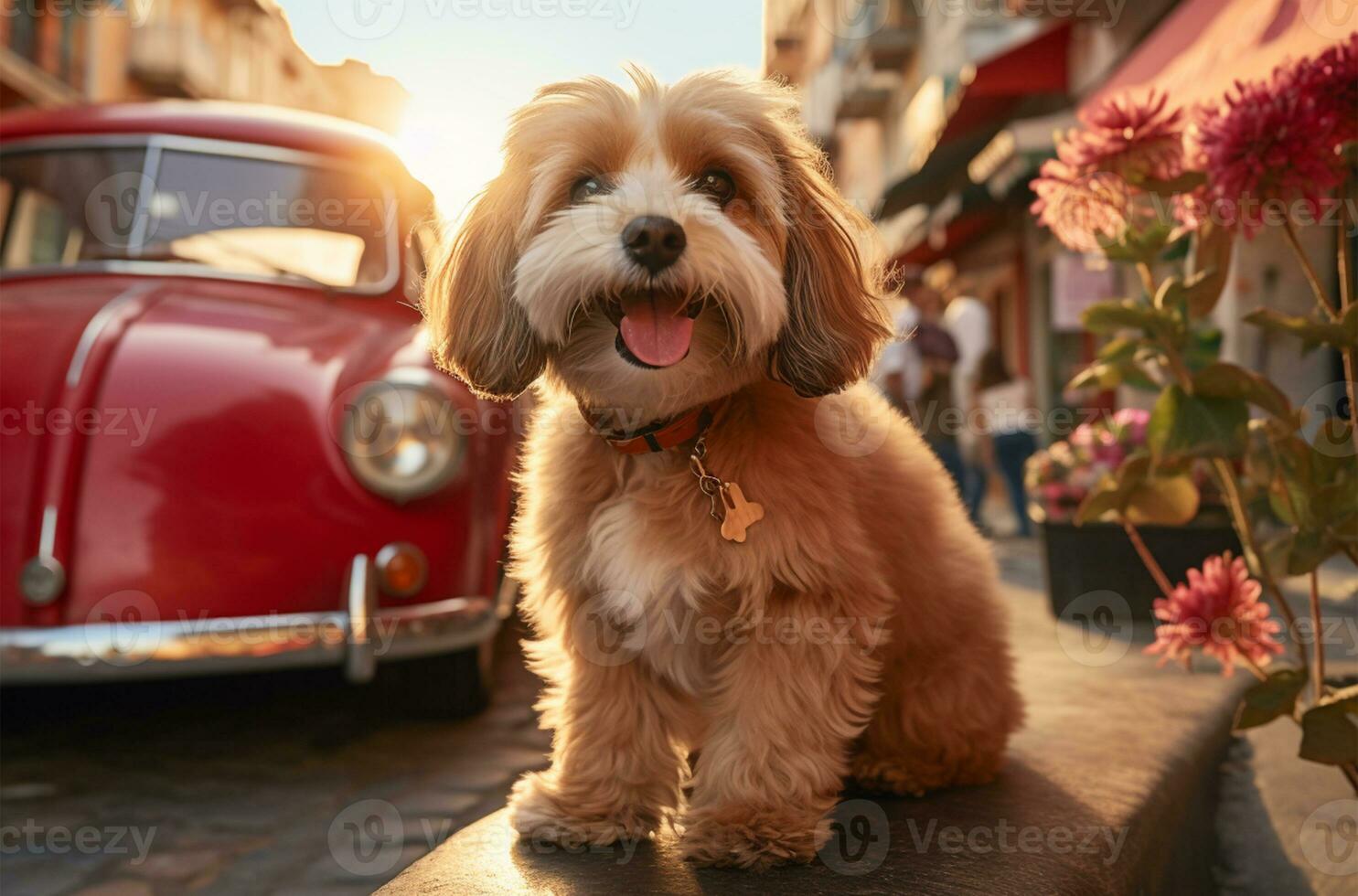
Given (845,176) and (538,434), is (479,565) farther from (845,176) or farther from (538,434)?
(845,176)

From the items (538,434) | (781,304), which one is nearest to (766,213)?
(781,304)

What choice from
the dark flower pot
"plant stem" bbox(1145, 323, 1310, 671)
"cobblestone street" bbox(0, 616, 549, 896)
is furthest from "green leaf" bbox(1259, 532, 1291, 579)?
the dark flower pot

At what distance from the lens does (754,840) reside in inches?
82.4

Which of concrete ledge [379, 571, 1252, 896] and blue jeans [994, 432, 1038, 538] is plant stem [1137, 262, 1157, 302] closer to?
concrete ledge [379, 571, 1252, 896]

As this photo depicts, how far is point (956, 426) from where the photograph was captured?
8.78m

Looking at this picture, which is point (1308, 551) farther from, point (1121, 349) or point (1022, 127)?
point (1022, 127)

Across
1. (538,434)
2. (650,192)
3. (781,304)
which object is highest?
(650,192)

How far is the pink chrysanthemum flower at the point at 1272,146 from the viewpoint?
2193 mm

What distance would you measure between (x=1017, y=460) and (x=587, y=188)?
27.0ft

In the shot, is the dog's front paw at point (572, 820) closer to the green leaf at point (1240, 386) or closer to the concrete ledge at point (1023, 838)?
the concrete ledge at point (1023, 838)

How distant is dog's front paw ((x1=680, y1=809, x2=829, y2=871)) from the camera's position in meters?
2.08

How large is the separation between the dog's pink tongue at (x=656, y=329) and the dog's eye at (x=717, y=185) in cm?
24

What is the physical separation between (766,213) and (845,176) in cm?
3731

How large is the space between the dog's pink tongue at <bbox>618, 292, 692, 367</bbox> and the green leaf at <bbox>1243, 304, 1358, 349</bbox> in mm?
1079
